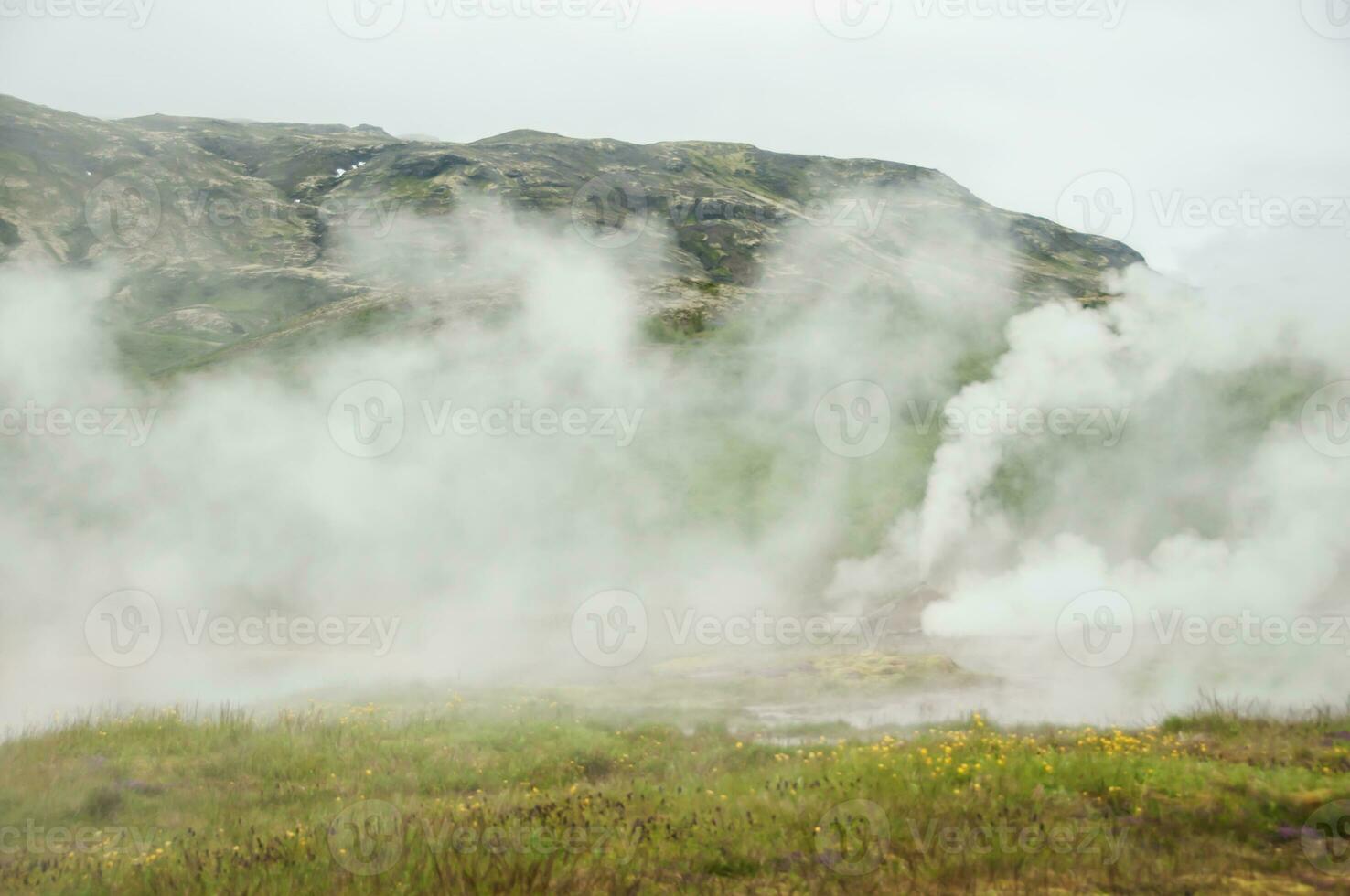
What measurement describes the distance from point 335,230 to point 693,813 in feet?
555

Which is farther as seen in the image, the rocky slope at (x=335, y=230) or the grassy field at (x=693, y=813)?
the rocky slope at (x=335, y=230)

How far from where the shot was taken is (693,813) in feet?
32.4

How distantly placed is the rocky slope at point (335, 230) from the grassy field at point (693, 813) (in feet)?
244

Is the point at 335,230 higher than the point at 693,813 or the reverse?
higher

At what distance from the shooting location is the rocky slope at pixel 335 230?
107000mm

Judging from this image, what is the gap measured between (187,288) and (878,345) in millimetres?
100317

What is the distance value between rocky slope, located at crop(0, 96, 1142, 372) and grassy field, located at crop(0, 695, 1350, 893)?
74.5m

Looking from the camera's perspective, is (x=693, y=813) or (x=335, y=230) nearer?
(x=693, y=813)

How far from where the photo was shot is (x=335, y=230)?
15912cm

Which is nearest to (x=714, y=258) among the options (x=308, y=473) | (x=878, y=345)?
(x=878, y=345)

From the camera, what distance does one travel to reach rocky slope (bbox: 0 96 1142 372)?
10700cm

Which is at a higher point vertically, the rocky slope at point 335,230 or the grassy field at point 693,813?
the rocky slope at point 335,230

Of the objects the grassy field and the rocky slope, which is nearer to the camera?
the grassy field

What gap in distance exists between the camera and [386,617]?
125ft
